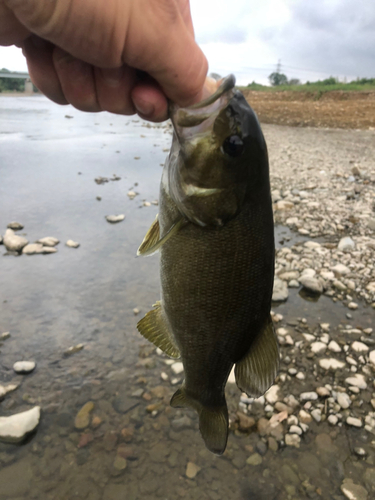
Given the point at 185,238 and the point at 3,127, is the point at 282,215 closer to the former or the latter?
the point at 185,238

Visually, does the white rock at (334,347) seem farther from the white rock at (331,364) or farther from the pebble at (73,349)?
the pebble at (73,349)

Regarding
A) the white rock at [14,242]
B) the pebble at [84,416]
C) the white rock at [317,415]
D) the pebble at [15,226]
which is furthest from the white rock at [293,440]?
the pebble at [15,226]

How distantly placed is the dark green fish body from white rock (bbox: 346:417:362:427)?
169 cm

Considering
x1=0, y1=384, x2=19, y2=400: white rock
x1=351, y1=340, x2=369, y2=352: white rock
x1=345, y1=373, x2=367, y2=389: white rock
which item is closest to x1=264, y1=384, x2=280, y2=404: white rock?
x1=345, y1=373, x2=367, y2=389: white rock

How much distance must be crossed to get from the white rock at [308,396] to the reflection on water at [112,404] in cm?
7

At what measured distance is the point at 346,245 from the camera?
225 inches

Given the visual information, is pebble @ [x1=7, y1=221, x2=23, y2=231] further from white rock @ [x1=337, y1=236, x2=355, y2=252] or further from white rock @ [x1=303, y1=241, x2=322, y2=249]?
white rock @ [x1=337, y1=236, x2=355, y2=252]

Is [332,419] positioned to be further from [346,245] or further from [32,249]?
[32,249]

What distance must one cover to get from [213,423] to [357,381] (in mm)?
2065

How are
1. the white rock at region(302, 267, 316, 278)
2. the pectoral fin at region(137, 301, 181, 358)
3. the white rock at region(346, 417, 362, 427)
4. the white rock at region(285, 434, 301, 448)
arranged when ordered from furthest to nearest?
the white rock at region(302, 267, 316, 278) < the white rock at region(346, 417, 362, 427) < the white rock at region(285, 434, 301, 448) < the pectoral fin at region(137, 301, 181, 358)

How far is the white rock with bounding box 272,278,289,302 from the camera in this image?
179 inches

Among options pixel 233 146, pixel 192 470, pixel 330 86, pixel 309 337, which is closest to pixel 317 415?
pixel 309 337

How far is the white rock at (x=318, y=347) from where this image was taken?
381 cm

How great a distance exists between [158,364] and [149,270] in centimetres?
170
